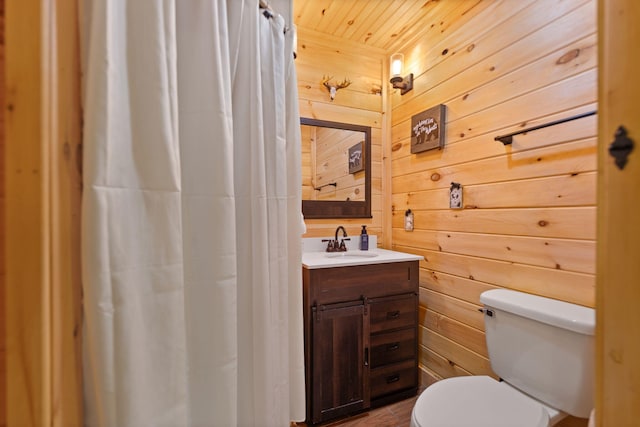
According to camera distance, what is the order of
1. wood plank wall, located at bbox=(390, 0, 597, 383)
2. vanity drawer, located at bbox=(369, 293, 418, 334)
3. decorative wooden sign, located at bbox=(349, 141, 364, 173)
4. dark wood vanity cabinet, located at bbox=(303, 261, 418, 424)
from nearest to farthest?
wood plank wall, located at bbox=(390, 0, 597, 383) → dark wood vanity cabinet, located at bbox=(303, 261, 418, 424) → vanity drawer, located at bbox=(369, 293, 418, 334) → decorative wooden sign, located at bbox=(349, 141, 364, 173)

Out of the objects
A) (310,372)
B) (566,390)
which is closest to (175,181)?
(310,372)

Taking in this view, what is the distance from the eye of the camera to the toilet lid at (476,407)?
3.18 feet

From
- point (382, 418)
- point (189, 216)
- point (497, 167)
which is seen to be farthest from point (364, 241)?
point (189, 216)

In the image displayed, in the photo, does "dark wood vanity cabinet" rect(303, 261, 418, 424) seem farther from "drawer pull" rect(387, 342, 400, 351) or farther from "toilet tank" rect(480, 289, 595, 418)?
"toilet tank" rect(480, 289, 595, 418)

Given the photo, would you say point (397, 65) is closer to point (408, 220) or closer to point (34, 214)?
point (408, 220)

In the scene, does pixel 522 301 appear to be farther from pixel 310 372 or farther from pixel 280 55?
pixel 280 55

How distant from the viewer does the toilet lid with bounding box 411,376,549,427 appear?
0.97 meters

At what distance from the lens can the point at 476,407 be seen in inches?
40.9

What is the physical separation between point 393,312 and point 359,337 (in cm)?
27

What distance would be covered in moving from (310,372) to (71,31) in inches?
62.7

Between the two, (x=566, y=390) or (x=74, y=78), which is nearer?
(x=74, y=78)

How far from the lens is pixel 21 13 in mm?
427

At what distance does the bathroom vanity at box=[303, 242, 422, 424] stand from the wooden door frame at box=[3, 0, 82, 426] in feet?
3.52

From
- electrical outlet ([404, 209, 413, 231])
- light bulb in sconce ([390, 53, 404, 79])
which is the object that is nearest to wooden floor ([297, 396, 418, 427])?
electrical outlet ([404, 209, 413, 231])
